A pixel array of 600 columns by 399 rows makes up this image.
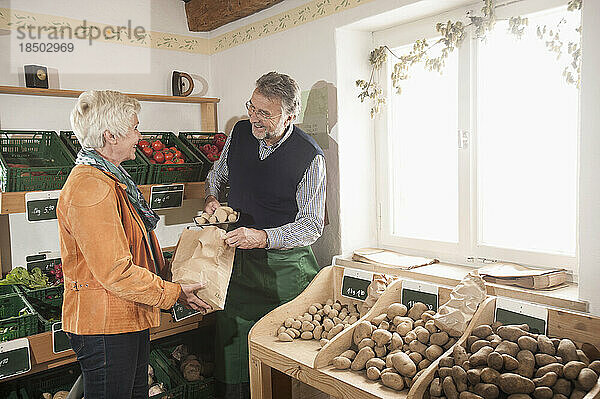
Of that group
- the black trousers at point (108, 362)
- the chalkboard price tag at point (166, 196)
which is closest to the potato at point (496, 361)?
the black trousers at point (108, 362)

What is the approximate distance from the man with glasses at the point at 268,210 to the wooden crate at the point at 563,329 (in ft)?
3.02

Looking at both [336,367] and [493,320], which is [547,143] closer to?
[493,320]

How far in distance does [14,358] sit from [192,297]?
75cm

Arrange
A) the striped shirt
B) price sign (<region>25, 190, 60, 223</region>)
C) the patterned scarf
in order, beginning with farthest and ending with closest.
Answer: the striped shirt, price sign (<region>25, 190, 60, 223</region>), the patterned scarf

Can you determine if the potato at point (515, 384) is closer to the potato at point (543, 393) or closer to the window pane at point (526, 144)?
the potato at point (543, 393)

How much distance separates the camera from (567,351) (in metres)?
1.64

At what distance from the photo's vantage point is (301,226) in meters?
2.49

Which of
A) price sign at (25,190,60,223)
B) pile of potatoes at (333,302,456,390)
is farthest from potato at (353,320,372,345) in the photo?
price sign at (25,190,60,223)

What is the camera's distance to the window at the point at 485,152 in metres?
2.18

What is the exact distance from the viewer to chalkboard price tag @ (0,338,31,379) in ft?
6.77

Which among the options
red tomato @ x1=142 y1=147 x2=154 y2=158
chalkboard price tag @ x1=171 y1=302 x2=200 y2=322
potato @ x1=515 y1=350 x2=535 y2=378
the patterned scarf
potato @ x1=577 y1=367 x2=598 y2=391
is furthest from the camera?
red tomato @ x1=142 y1=147 x2=154 y2=158

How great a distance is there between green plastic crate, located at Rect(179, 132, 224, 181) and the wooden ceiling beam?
687 millimetres

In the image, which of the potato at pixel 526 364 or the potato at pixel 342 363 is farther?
the potato at pixel 342 363

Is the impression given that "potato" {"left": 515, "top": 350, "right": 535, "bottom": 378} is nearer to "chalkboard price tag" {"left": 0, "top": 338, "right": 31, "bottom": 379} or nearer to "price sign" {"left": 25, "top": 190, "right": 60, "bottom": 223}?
"chalkboard price tag" {"left": 0, "top": 338, "right": 31, "bottom": 379}
